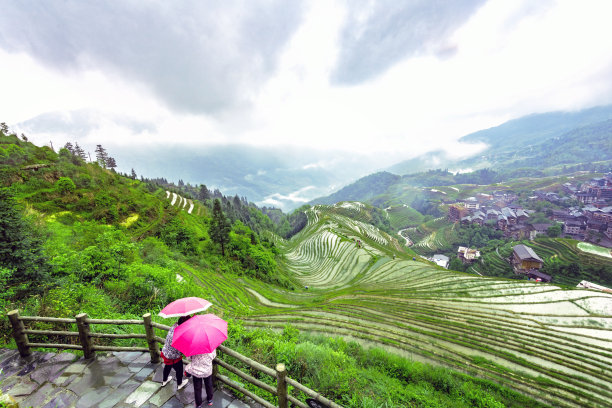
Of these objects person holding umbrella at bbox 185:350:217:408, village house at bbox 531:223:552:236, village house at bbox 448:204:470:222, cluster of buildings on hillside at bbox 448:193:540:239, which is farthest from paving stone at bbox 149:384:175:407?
village house at bbox 448:204:470:222

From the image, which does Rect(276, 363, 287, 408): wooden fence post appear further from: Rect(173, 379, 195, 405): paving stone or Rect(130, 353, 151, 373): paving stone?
Rect(130, 353, 151, 373): paving stone

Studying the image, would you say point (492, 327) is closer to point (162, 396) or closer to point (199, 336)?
point (199, 336)

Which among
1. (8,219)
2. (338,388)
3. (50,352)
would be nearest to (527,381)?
(338,388)

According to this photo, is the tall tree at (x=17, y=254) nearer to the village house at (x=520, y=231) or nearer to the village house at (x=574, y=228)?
the village house at (x=520, y=231)

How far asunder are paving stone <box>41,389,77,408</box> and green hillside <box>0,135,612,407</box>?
85.5 inches

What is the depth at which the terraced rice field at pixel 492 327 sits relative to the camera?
11.2 m

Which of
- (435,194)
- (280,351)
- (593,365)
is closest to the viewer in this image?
(280,351)

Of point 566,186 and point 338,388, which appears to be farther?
point 566,186

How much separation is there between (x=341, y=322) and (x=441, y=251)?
105 metres

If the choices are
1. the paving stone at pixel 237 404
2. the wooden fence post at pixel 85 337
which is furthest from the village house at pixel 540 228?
the wooden fence post at pixel 85 337

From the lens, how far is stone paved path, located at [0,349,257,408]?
5098 millimetres

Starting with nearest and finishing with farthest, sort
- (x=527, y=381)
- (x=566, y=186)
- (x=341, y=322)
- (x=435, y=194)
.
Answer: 1. (x=527, y=381)
2. (x=341, y=322)
3. (x=566, y=186)
4. (x=435, y=194)

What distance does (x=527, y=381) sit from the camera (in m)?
10.5

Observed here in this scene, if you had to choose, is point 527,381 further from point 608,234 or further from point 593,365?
point 608,234
